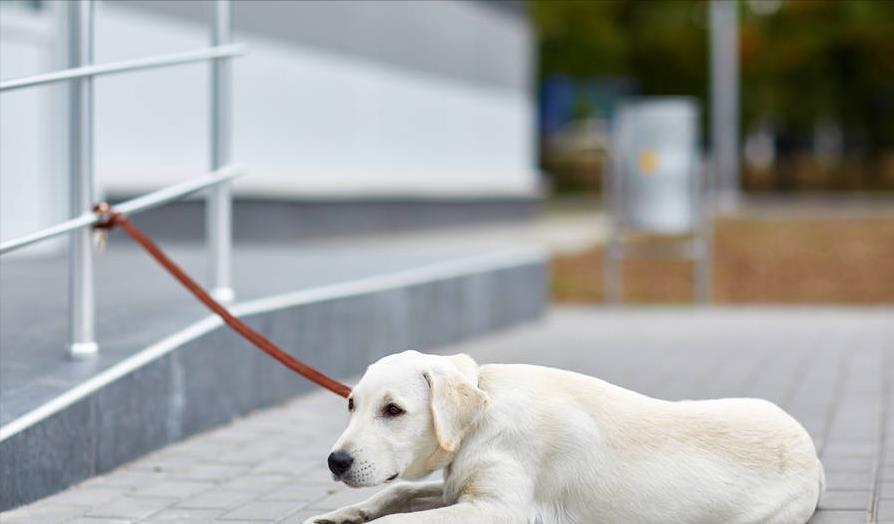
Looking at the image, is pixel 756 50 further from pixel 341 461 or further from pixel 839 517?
pixel 341 461

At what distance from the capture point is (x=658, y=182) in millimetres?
15148

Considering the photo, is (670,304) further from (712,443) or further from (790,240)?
(712,443)

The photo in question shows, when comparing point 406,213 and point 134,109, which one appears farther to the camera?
point 406,213

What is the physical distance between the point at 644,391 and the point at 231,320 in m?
3.00

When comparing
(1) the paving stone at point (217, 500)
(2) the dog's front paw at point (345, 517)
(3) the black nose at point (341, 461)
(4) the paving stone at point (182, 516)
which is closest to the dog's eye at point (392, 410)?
(3) the black nose at point (341, 461)

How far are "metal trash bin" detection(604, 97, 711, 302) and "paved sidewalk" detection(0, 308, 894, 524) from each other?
5.65ft

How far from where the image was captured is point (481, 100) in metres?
22.2

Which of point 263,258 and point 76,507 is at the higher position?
point 263,258

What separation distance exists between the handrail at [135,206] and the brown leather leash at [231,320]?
0.06 meters

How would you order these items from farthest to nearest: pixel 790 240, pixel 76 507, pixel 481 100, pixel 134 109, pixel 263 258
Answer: pixel 790 240
pixel 481 100
pixel 134 109
pixel 263 258
pixel 76 507

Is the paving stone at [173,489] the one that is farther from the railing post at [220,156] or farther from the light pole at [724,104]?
the light pole at [724,104]

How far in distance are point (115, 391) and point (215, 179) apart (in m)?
1.57

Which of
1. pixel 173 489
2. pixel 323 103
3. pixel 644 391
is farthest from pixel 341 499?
pixel 323 103

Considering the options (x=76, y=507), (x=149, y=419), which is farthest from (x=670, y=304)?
(x=76, y=507)
